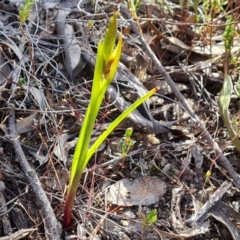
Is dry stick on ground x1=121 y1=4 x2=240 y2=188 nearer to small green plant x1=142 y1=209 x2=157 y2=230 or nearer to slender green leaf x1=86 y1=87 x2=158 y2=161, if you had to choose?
small green plant x1=142 y1=209 x2=157 y2=230

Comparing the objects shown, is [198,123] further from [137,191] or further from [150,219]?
[150,219]

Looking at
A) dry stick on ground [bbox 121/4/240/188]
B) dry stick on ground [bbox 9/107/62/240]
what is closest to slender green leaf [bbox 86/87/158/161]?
dry stick on ground [bbox 9/107/62/240]

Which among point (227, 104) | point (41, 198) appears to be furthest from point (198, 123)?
point (41, 198)

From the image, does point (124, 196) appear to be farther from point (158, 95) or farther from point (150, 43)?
point (150, 43)

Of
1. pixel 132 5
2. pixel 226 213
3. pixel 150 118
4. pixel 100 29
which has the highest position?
Answer: pixel 132 5

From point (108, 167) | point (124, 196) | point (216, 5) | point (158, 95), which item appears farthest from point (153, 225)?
point (216, 5)
